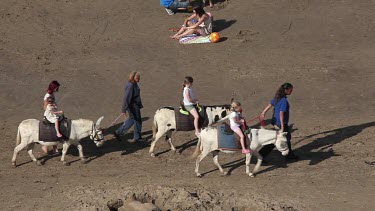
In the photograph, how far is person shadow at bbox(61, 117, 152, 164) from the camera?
17.0 meters

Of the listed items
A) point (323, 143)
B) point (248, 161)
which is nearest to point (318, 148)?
point (323, 143)

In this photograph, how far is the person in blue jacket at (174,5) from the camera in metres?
27.0

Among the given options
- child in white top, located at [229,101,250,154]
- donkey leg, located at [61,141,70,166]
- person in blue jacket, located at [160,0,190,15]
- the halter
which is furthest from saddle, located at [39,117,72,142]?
person in blue jacket, located at [160,0,190,15]

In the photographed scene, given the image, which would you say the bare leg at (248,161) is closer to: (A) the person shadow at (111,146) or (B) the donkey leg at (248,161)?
(B) the donkey leg at (248,161)

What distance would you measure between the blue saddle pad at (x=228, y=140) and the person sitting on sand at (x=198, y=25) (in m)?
10.4

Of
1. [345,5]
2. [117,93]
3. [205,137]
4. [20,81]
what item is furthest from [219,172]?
[345,5]

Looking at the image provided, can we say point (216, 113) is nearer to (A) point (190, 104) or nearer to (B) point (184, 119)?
(A) point (190, 104)

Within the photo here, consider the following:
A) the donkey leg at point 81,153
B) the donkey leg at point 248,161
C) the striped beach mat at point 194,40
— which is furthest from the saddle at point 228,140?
the striped beach mat at point 194,40

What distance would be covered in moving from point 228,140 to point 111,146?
161 inches

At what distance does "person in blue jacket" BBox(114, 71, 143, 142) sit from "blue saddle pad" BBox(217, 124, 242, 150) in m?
3.35

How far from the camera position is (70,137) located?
16.1 m

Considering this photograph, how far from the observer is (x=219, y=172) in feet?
51.2

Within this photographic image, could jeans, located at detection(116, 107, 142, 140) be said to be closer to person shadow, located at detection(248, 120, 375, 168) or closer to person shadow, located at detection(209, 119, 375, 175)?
person shadow, located at detection(209, 119, 375, 175)

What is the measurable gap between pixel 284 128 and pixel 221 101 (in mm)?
4939
